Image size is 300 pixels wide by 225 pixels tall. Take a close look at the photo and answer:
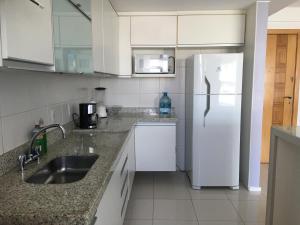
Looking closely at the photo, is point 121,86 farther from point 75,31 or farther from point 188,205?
point 75,31

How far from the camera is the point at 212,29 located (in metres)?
3.04

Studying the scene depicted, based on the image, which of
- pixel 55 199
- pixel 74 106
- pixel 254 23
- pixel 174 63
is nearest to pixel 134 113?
pixel 174 63

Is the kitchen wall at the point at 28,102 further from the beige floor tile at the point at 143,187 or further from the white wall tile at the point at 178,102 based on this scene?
the white wall tile at the point at 178,102

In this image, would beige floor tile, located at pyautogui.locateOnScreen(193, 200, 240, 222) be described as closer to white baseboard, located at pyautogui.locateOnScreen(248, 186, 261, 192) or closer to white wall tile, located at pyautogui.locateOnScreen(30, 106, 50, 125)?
white baseboard, located at pyautogui.locateOnScreen(248, 186, 261, 192)

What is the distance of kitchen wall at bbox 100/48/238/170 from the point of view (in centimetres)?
349

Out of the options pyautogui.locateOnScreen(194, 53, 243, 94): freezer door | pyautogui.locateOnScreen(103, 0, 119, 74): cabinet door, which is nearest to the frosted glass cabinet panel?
pyautogui.locateOnScreen(103, 0, 119, 74): cabinet door

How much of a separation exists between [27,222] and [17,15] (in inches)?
29.2

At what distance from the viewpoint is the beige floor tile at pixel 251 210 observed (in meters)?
2.36

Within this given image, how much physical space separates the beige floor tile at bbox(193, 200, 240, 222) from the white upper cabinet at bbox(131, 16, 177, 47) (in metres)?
1.94

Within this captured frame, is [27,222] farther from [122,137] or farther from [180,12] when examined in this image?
[180,12]

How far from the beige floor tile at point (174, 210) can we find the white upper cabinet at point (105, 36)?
4.98 feet

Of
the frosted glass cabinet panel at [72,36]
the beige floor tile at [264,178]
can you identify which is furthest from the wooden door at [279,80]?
the frosted glass cabinet panel at [72,36]

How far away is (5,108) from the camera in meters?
1.32

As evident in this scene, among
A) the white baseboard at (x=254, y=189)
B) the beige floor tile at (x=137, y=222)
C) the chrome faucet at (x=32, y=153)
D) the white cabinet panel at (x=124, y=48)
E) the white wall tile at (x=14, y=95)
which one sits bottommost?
the beige floor tile at (x=137, y=222)
